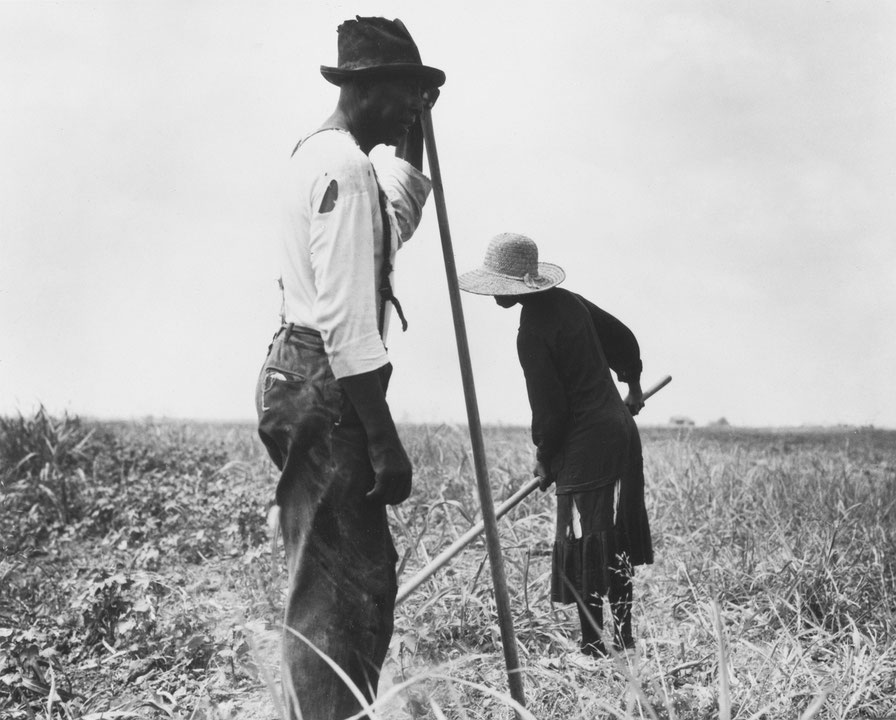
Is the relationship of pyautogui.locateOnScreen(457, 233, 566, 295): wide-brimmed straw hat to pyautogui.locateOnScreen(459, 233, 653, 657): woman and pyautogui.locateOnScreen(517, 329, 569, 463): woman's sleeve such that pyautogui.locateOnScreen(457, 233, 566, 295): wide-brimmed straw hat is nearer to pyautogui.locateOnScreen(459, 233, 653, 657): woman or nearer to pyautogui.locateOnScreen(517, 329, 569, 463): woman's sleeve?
pyautogui.locateOnScreen(459, 233, 653, 657): woman

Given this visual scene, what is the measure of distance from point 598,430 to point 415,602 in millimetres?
1254

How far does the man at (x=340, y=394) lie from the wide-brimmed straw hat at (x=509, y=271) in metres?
1.39

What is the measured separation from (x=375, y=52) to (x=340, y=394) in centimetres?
83

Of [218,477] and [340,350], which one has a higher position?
[340,350]

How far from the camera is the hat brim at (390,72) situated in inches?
79.4

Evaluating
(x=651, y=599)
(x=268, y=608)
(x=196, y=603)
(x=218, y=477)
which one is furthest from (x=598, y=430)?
(x=218, y=477)

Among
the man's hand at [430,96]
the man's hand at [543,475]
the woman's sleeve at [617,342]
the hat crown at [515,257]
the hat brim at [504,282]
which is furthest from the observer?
the woman's sleeve at [617,342]

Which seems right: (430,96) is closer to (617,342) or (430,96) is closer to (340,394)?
(340,394)

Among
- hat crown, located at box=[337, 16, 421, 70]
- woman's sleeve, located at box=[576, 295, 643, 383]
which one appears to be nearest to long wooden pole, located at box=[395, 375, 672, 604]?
woman's sleeve, located at box=[576, 295, 643, 383]

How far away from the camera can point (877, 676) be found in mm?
2727

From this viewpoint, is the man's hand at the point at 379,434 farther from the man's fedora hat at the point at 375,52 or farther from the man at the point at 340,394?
the man's fedora hat at the point at 375,52

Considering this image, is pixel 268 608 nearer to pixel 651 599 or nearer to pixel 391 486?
pixel 651 599

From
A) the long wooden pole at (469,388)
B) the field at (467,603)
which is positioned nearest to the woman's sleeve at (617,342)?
the field at (467,603)

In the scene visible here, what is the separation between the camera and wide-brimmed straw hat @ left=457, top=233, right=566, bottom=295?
3410 millimetres
